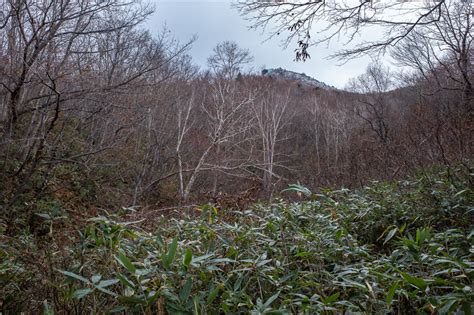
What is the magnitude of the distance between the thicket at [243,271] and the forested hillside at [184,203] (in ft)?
0.04

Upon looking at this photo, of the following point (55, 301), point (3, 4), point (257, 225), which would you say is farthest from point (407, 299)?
point (3, 4)

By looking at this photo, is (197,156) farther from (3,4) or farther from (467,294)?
(467,294)

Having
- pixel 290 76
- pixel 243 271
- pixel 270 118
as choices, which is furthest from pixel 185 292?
pixel 290 76

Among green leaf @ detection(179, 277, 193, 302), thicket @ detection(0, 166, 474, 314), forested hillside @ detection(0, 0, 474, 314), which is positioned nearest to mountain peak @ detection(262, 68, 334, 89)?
forested hillside @ detection(0, 0, 474, 314)

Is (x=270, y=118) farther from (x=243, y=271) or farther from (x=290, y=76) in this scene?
(x=243, y=271)


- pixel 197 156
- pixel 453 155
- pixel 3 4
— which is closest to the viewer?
pixel 453 155

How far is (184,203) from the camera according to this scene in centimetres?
855

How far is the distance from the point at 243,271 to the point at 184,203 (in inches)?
278

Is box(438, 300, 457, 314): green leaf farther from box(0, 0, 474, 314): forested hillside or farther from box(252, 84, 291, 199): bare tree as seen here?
box(252, 84, 291, 199): bare tree

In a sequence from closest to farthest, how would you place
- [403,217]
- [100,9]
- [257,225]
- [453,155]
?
1. [257,225]
2. [403,217]
3. [453,155]
4. [100,9]

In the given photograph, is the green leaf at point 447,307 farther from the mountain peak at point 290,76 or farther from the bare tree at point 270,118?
the mountain peak at point 290,76

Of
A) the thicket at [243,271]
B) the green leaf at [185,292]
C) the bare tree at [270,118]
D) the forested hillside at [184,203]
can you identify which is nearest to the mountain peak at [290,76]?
the bare tree at [270,118]

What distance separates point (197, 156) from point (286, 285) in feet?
44.2

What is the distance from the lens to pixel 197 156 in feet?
48.9
